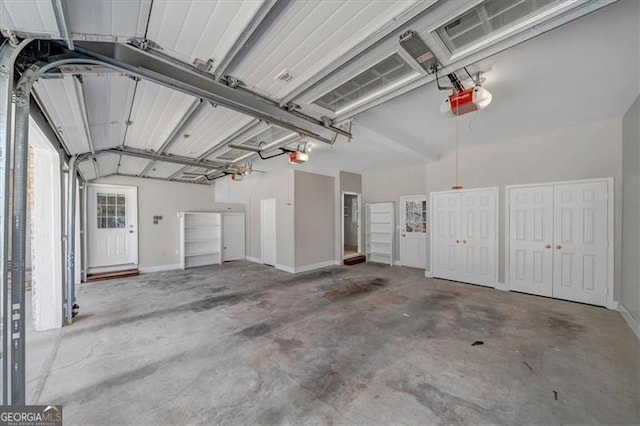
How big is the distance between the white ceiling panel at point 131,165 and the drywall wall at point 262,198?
2255mm

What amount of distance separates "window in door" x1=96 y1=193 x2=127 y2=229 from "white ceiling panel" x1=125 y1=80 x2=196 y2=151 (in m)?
3.57

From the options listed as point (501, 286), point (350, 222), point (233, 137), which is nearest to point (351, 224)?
point (350, 222)

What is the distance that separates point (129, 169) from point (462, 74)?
670cm

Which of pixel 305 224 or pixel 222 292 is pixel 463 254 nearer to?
pixel 305 224

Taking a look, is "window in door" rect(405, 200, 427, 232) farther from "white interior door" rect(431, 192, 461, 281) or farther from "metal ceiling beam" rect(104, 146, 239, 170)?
"metal ceiling beam" rect(104, 146, 239, 170)

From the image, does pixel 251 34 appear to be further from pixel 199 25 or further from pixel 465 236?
pixel 465 236

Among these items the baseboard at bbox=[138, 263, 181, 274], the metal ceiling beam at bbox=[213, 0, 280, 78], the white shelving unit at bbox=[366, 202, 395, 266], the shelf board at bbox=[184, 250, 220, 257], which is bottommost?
the baseboard at bbox=[138, 263, 181, 274]

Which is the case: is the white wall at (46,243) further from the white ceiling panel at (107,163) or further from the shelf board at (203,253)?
the shelf board at (203,253)

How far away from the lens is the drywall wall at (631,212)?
2.96 meters

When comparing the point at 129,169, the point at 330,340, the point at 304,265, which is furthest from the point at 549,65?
the point at 129,169

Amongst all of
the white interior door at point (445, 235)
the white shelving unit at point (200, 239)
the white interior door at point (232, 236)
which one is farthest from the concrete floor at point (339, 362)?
the white interior door at point (232, 236)

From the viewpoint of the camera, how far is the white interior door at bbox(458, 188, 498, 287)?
4781mm

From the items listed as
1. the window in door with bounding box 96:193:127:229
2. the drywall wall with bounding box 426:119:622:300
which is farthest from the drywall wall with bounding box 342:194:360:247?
the window in door with bounding box 96:193:127:229

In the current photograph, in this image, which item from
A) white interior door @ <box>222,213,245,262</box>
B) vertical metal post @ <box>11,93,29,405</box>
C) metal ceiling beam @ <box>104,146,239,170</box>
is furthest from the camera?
white interior door @ <box>222,213,245,262</box>
